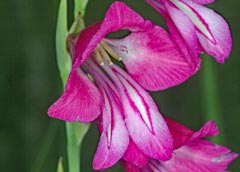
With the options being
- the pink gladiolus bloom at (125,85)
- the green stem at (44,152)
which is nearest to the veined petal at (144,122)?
the pink gladiolus bloom at (125,85)

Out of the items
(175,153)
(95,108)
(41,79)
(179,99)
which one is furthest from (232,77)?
(95,108)

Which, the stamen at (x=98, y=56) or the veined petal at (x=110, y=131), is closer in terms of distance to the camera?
the veined petal at (x=110, y=131)

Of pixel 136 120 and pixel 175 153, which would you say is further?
pixel 175 153

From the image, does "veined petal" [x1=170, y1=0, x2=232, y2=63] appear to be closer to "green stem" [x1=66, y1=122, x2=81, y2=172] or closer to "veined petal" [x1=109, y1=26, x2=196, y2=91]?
"veined petal" [x1=109, y1=26, x2=196, y2=91]

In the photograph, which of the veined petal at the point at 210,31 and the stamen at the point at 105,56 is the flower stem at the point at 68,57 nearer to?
the stamen at the point at 105,56

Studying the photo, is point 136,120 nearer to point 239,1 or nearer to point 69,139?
point 69,139

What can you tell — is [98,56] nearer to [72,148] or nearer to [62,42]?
[62,42]
